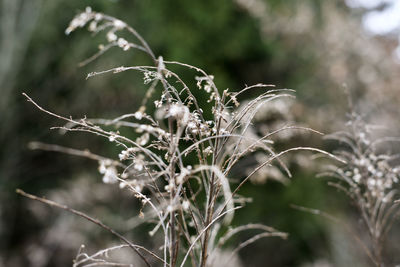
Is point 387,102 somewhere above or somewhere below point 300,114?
above

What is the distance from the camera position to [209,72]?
14.2 ft

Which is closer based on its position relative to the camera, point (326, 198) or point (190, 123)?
point (190, 123)

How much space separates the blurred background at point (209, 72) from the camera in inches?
177

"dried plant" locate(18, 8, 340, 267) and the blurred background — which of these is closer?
"dried plant" locate(18, 8, 340, 267)

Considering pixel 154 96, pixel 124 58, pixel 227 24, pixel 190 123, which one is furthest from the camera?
pixel 124 58

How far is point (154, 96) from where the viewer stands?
4.00 metres

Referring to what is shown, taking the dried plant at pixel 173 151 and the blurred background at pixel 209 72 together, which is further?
the blurred background at pixel 209 72

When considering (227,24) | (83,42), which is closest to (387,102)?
(227,24)

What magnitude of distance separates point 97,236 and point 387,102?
15.5 feet

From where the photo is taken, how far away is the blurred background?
4.48 m

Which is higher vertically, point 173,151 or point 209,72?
point 209,72

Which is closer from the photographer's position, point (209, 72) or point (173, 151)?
point (173, 151)

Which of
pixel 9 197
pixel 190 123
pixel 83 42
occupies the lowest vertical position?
pixel 9 197

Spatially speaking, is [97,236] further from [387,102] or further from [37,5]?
[387,102]
